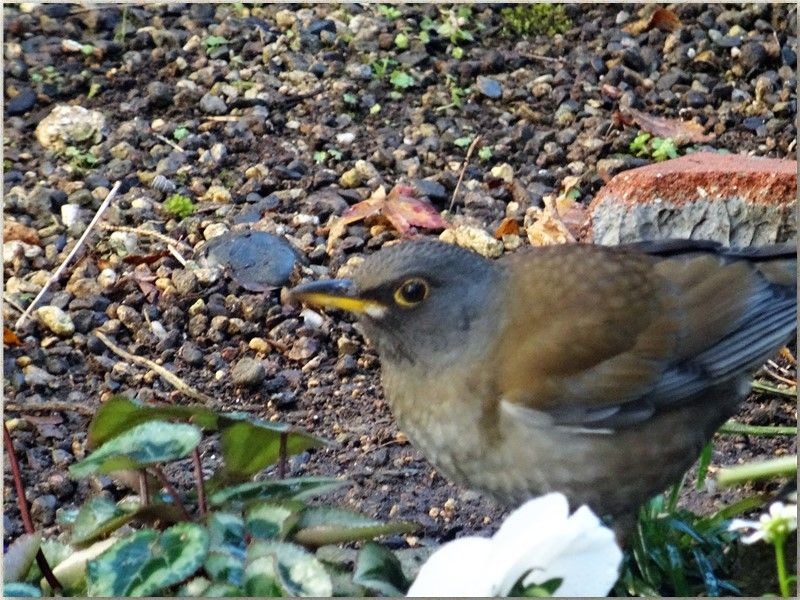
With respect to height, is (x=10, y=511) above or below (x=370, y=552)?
below

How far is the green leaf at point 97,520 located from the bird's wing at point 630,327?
3.66 ft

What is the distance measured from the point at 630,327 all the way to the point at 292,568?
4.68 feet

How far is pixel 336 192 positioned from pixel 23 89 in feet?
5.40

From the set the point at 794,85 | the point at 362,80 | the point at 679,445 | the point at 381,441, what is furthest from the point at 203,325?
the point at 794,85

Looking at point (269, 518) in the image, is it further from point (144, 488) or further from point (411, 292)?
point (411, 292)

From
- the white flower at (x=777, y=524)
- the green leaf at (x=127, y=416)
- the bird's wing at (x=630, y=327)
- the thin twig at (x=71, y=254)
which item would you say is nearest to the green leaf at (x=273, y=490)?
the green leaf at (x=127, y=416)

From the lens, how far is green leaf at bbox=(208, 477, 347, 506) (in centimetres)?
317

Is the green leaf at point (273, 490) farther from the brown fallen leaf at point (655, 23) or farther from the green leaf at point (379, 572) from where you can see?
the brown fallen leaf at point (655, 23)

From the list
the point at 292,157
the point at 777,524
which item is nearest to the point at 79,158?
the point at 292,157

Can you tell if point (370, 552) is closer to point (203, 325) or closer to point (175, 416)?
point (175, 416)

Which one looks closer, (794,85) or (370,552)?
(370,552)

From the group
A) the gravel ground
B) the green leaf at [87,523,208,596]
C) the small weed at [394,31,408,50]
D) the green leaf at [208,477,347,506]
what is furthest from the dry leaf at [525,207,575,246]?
the green leaf at [87,523,208,596]

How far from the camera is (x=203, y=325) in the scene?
16.2 ft

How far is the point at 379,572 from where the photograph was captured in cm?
289
